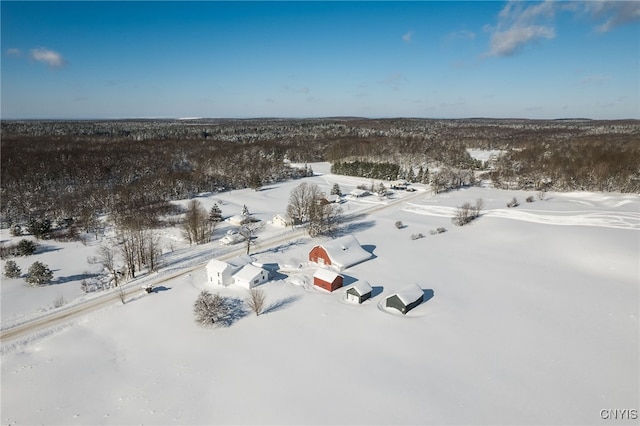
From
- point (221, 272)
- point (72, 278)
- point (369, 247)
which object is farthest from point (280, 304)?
point (72, 278)

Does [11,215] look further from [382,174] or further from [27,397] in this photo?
[382,174]

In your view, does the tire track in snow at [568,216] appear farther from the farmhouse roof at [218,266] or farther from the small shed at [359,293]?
the farmhouse roof at [218,266]

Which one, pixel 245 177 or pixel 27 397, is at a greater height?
pixel 245 177

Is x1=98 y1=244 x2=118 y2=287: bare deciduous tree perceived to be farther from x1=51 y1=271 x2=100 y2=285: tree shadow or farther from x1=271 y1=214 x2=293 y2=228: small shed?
x1=271 y1=214 x2=293 y2=228: small shed

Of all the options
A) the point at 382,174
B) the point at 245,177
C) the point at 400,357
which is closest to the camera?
the point at 400,357

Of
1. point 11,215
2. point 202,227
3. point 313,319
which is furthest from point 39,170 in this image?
point 313,319

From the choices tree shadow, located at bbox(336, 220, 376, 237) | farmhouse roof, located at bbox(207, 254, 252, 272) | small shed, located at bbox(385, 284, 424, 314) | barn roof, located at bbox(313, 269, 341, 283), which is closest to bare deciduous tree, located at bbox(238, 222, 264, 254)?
farmhouse roof, located at bbox(207, 254, 252, 272)
